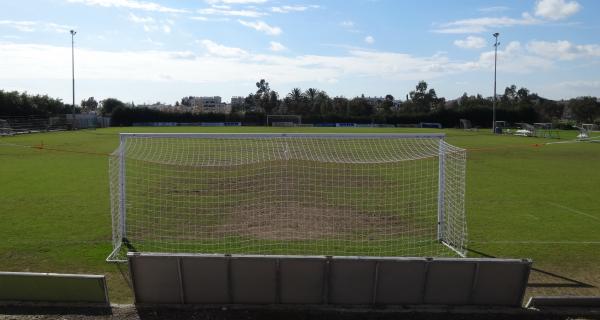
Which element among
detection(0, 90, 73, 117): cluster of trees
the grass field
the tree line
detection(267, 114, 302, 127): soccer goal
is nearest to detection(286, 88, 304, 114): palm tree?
the tree line

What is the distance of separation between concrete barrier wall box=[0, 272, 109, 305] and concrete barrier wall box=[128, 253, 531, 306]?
0.53 metres

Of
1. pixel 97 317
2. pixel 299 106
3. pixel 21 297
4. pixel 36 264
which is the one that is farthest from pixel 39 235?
pixel 299 106

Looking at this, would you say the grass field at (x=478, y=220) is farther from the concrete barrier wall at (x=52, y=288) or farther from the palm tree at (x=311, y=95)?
the palm tree at (x=311, y=95)

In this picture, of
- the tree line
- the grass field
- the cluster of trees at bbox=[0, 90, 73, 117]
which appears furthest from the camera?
the tree line

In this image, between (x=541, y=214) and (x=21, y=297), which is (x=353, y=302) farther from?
(x=541, y=214)

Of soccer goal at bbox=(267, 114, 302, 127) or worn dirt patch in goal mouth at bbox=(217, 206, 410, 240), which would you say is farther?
soccer goal at bbox=(267, 114, 302, 127)

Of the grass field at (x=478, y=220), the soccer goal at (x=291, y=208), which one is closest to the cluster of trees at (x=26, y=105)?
the grass field at (x=478, y=220)

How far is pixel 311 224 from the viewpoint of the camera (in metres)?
11.7

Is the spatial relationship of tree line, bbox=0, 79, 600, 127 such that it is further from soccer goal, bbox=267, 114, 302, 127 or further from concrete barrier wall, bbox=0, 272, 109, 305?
concrete barrier wall, bbox=0, 272, 109, 305

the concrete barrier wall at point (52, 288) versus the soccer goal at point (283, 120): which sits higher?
the soccer goal at point (283, 120)

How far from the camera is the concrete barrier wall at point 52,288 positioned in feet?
22.8

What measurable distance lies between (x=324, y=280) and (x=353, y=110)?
10750 cm

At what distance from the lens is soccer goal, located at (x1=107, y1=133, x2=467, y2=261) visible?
1020 centimetres

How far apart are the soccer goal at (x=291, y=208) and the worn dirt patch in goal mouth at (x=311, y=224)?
2cm
